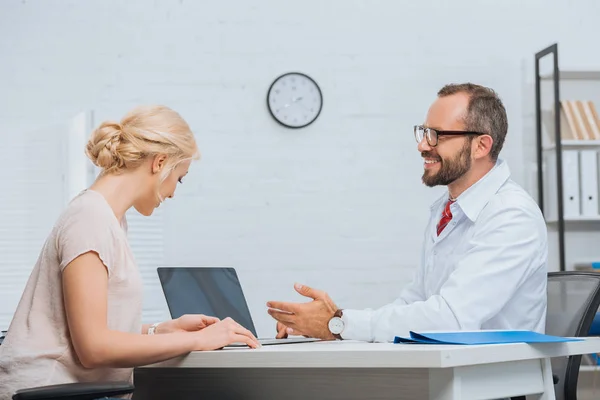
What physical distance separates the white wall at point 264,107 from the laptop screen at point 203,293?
7.27ft

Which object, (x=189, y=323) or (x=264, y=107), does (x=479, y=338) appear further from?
(x=264, y=107)

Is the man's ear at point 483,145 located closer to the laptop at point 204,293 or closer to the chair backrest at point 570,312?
the chair backrest at point 570,312

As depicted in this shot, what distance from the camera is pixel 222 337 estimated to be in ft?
5.55

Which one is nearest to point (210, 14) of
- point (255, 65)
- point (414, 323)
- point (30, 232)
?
point (255, 65)

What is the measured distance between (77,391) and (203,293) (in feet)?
2.68

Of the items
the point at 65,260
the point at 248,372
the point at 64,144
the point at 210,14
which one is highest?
the point at 210,14

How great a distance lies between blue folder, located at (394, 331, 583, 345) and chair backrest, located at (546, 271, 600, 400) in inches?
22.1

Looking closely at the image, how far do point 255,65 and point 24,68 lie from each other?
1.21 m

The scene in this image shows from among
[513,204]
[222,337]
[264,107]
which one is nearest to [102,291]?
[222,337]

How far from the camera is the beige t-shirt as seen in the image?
1.67m

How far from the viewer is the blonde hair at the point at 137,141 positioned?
1.81 metres

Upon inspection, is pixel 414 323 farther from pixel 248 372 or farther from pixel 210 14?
pixel 210 14

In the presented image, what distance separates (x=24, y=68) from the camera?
4500 millimetres

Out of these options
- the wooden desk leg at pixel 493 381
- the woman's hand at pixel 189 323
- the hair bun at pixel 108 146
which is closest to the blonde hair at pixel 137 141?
the hair bun at pixel 108 146
